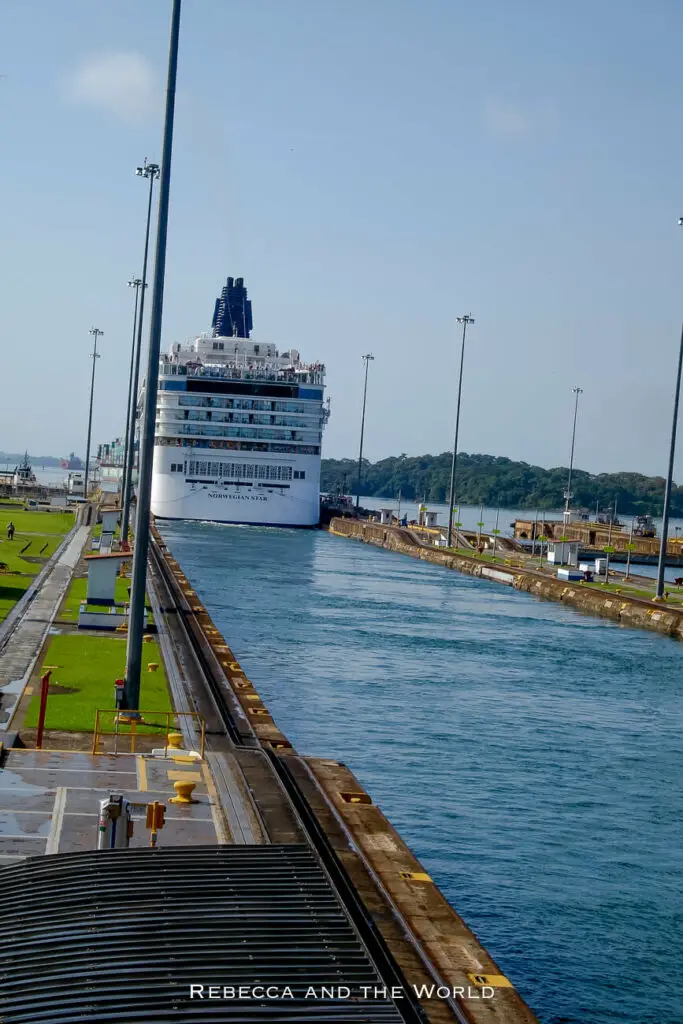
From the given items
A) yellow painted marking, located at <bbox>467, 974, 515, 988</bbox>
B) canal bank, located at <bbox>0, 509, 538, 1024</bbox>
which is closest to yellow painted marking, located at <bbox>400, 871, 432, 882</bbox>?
canal bank, located at <bbox>0, 509, 538, 1024</bbox>

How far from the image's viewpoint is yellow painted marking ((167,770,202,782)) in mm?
17875

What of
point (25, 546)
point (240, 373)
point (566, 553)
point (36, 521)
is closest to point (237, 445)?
point (240, 373)

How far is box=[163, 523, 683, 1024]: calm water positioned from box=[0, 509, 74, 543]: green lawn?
2339 cm

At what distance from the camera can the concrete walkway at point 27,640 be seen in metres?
23.5

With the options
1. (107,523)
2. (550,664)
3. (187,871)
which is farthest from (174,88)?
(107,523)

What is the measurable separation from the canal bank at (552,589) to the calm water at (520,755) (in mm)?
1733

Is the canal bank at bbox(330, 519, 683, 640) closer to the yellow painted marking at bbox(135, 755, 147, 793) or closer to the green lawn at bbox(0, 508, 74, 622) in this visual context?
the green lawn at bbox(0, 508, 74, 622)

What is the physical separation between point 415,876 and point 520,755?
12.1 metres

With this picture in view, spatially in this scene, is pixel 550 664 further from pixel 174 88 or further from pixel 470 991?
pixel 470 991

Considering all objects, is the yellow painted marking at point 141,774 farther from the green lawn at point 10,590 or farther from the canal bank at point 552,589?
the canal bank at point 552,589

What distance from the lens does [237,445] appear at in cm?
10838

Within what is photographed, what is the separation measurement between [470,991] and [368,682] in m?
23.2

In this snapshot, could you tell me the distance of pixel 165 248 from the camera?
21.1 meters

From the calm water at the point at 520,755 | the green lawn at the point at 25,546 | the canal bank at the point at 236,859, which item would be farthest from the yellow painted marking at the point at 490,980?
the green lawn at the point at 25,546
